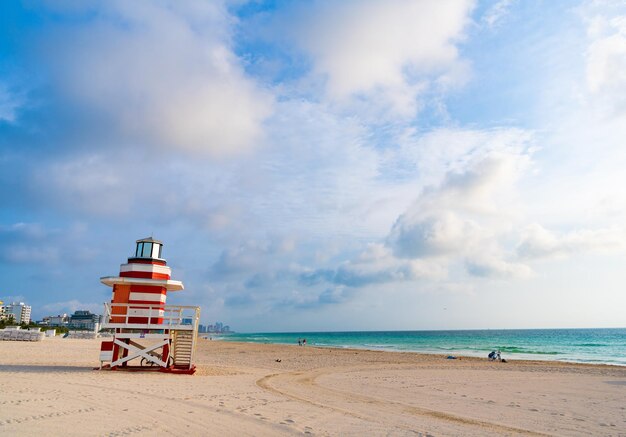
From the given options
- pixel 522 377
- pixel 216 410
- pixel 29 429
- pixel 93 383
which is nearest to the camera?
pixel 29 429

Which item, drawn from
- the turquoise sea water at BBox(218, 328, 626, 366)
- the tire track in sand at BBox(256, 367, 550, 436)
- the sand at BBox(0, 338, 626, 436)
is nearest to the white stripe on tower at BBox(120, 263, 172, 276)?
the sand at BBox(0, 338, 626, 436)

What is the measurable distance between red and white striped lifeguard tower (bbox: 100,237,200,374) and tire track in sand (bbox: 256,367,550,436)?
153 inches

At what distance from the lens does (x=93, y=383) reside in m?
11.0

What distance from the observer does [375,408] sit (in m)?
9.62

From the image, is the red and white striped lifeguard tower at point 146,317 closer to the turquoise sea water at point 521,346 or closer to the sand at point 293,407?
the sand at point 293,407

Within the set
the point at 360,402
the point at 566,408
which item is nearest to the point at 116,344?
the point at 360,402

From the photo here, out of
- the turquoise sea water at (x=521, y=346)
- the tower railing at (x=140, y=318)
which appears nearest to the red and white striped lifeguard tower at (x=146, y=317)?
the tower railing at (x=140, y=318)

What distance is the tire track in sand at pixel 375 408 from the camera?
26.4ft

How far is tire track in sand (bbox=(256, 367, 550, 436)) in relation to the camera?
8.05 meters

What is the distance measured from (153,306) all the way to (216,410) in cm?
864

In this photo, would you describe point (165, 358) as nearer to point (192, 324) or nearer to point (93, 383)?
point (192, 324)

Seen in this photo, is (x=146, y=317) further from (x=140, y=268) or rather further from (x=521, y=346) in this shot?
(x=521, y=346)

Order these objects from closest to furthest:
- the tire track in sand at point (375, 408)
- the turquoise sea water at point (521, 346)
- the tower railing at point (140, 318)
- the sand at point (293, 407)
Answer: the sand at point (293, 407)
the tire track in sand at point (375, 408)
the tower railing at point (140, 318)
the turquoise sea water at point (521, 346)

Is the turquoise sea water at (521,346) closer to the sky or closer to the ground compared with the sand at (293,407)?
closer to the ground
